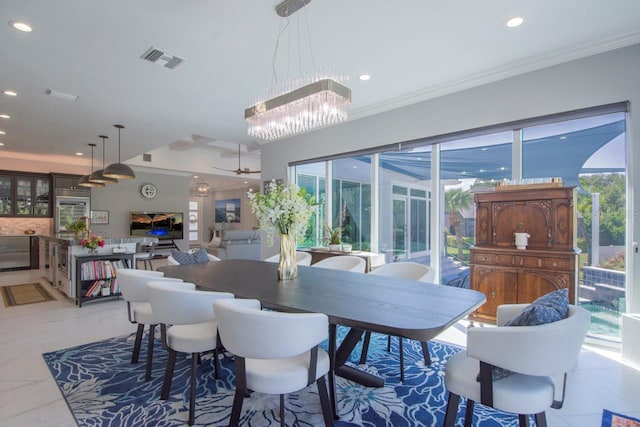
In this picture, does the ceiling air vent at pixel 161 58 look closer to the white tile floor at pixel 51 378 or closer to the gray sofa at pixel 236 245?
the white tile floor at pixel 51 378

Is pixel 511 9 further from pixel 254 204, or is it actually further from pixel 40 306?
pixel 40 306

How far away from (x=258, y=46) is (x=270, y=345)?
2664 mm

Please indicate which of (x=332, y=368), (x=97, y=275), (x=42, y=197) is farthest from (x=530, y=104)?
(x=42, y=197)

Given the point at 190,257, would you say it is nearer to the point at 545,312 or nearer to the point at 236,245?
the point at 545,312

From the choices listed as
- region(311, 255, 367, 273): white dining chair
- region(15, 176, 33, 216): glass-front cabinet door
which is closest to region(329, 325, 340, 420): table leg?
region(311, 255, 367, 273): white dining chair

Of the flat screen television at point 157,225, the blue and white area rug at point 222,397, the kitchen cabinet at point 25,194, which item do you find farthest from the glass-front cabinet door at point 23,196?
the blue and white area rug at point 222,397

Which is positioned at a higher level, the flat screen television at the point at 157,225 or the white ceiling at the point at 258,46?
the white ceiling at the point at 258,46

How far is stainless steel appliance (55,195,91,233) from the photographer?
7920 millimetres

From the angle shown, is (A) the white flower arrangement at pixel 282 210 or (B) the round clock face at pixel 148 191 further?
(B) the round clock face at pixel 148 191

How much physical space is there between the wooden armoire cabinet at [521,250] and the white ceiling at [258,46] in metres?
1.37

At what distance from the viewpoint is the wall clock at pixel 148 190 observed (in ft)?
31.2

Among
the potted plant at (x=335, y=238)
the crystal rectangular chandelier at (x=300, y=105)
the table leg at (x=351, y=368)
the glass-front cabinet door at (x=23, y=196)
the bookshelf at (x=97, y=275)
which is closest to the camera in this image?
the table leg at (x=351, y=368)

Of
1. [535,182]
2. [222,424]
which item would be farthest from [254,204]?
[535,182]

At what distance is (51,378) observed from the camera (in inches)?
101
